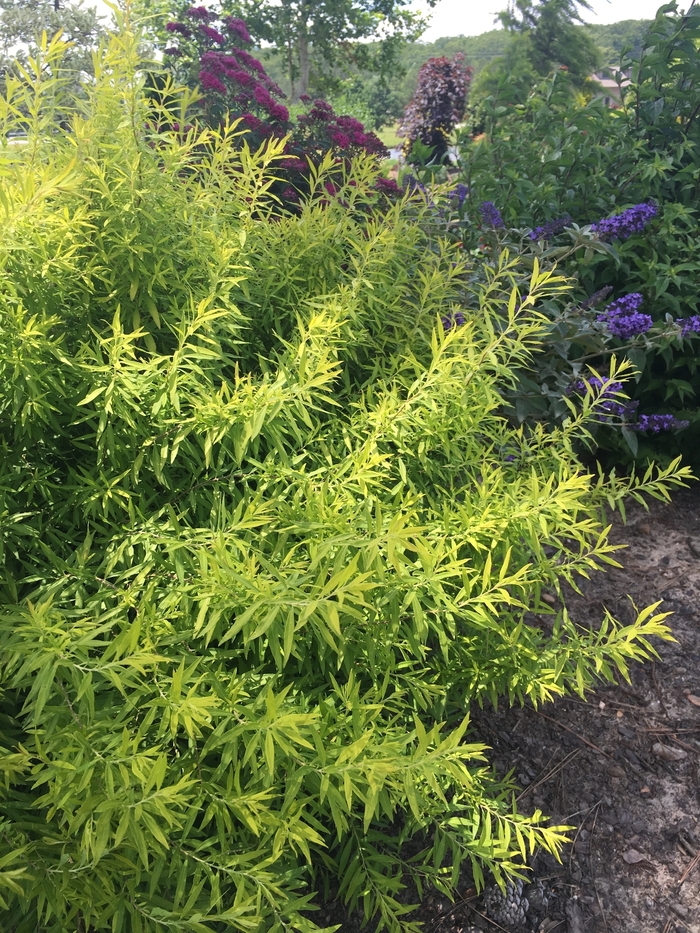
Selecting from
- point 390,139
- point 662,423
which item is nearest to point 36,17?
point 662,423

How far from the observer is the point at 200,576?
1.21 metres

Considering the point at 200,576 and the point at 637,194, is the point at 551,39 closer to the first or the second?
the point at 637,194

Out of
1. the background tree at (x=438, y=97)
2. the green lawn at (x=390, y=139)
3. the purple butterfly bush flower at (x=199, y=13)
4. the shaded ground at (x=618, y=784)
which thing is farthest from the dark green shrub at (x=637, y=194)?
the background tree at (x=438, y=97)

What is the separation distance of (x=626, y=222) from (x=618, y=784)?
2380mm

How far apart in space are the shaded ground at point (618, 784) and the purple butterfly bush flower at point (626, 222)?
5.21 feet

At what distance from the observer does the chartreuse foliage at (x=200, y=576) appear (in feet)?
3.52

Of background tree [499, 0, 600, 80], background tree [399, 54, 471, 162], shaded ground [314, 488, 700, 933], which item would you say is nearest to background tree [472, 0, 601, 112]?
background tree [499, 0, 600, 80]

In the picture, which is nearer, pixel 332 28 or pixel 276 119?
pixel 276 119

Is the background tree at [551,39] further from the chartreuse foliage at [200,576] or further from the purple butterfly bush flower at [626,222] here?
the chartreuse foliage at [200,576]

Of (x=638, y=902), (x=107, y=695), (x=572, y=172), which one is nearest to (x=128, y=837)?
(x=107, y=695)

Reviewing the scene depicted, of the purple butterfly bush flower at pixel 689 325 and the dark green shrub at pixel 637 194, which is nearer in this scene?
the purple butterfly bush flower at pixel 689 325

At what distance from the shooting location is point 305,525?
3.85 feet

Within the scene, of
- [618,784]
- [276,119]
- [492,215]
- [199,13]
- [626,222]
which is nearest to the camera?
[618,784]

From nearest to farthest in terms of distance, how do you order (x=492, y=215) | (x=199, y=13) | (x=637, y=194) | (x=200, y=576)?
(x=200, y=576) → (x=492, y=215) → (x=637, y=194) → (x=199, y=13)
